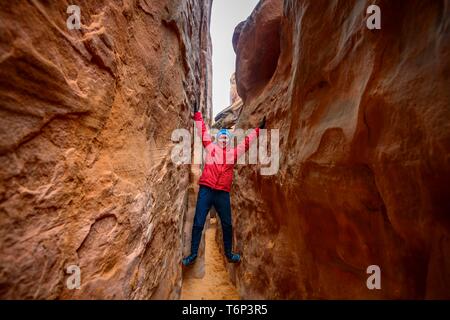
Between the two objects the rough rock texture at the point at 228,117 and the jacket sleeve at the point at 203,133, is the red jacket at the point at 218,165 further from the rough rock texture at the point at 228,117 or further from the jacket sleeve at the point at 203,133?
the rough rock texture at the point at 228,117

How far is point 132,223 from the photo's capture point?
1512 mm

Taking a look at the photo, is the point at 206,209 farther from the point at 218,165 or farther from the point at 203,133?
the point at 203,133

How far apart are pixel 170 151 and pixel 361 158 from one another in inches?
83.1

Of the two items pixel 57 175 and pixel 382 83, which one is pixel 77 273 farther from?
pixel 382 83

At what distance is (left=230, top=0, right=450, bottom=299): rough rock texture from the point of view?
3.98ft

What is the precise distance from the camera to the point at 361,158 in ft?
5.63

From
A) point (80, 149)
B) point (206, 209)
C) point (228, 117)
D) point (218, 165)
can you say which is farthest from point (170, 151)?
point (228, 117)

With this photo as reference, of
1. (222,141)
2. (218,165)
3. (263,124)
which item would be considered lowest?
(218,165)

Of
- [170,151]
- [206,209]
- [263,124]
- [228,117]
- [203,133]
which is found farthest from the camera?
[228,117]

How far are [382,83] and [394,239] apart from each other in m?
1.24

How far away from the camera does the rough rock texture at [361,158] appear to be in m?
1.21

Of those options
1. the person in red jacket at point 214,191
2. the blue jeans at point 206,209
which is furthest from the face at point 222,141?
the blue jeans at point 206,209

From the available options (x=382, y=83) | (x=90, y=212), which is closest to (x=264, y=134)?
(x=382, y=83)

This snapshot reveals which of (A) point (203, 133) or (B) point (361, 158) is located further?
(A) point (203, 133)
